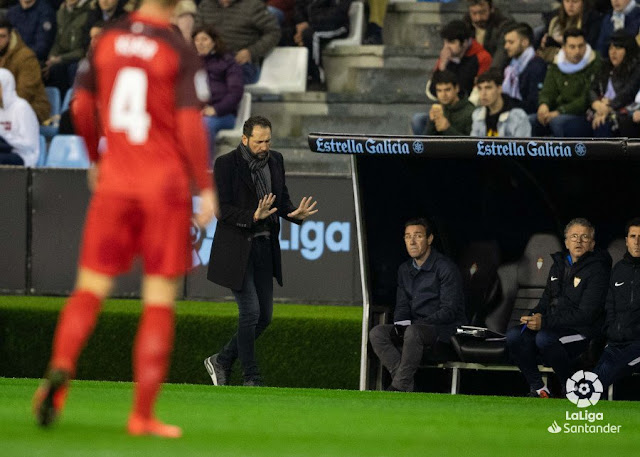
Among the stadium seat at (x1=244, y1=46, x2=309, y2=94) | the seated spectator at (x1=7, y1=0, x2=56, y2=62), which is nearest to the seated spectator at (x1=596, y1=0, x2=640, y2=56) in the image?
the stadium seat at (x1=244, y1=46, x2=309, y2=94)

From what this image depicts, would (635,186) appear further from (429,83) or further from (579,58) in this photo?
(429,83)

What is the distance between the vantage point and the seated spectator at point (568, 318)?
36.9 feet

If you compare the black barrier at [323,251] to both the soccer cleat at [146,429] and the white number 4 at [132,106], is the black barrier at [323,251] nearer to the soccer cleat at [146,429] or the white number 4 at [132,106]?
the white number 4 at [132,106]

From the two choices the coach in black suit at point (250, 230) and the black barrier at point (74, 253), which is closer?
the coach in black suit at point (250, 230)

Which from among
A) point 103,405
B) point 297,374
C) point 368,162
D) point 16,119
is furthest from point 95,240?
point 16,119

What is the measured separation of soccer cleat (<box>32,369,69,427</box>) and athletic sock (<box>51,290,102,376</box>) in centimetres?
7

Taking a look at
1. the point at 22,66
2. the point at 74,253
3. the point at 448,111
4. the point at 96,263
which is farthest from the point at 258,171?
the point at 22,66

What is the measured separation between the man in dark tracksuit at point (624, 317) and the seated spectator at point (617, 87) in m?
3.93

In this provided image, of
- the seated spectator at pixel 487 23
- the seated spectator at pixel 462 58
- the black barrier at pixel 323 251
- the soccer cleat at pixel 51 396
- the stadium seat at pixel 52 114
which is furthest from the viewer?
the stadium seat at pixel 52 114

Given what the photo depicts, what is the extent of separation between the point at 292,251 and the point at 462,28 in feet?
12.5

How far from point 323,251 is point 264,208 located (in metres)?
3.18

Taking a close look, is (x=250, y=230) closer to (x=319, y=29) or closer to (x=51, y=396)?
(x=51, y=396)

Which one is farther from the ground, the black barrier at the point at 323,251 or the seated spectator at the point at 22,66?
the seated spectator at the point at 22,66

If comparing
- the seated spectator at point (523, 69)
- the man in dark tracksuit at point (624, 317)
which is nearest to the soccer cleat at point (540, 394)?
the man in dark tracksuit at point (624, 317)
